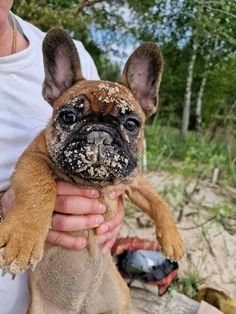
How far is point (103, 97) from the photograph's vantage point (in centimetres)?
218

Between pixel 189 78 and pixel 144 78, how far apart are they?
2.99 meters

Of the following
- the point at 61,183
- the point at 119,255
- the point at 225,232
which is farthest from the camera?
the point at 225,232

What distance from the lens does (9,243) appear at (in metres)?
1.94

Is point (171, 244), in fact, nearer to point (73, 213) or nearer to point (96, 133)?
point (73, 213)

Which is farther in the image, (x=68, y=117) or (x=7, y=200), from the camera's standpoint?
(x=7, y=200)

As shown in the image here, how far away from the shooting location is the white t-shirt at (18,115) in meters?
2.58

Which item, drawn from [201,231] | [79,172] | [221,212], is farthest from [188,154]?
[79,172]

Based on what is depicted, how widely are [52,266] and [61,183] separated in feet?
1.25

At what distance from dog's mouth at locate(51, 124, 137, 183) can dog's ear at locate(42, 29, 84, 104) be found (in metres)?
0.47

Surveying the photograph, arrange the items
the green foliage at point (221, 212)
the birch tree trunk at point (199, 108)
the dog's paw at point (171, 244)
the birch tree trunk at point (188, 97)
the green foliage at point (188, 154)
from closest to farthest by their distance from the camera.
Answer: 1. the dog's paw at point (171, 244)
2. the green foliage at point (221, 212)
3. the birch tree trunk at point (188, 97)
4. the green foliage at point (188, 154)
5. the birch tree trunk at point (199, 108)

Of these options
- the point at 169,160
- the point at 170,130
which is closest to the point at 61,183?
the point at 169,160

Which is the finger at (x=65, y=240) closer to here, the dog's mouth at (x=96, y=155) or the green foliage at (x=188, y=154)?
the dog's mouth at (x=96, y=155)

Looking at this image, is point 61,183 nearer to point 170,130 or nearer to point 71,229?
point 71,229

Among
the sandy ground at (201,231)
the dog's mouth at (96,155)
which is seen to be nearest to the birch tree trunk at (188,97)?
the sandy ground at (201,231)
